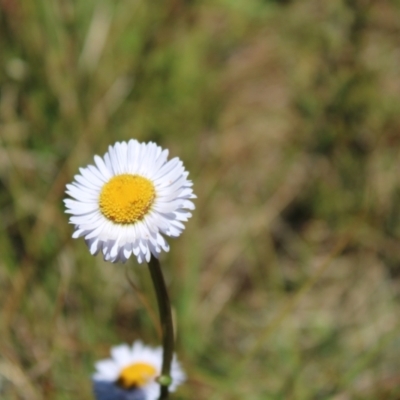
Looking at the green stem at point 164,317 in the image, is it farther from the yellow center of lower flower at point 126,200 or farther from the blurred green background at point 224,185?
the blurred green background at point 224,185

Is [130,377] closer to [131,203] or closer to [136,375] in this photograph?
[136,375]

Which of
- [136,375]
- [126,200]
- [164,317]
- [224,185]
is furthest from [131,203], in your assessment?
[224,185]

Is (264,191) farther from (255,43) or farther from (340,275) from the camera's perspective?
(255,43)

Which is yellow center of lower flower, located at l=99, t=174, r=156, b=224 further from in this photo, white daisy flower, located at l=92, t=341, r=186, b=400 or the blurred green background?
the blurred green background

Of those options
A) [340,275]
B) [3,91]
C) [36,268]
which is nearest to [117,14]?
[3,91]

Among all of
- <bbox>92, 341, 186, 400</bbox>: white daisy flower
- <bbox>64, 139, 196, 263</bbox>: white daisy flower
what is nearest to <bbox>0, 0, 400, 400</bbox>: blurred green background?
<bbox>92, 341, 186, 400</bbox>: white daisy flower

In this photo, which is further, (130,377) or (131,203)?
(130,377)

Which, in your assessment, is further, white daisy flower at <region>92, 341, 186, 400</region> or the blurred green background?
the blurred green background
